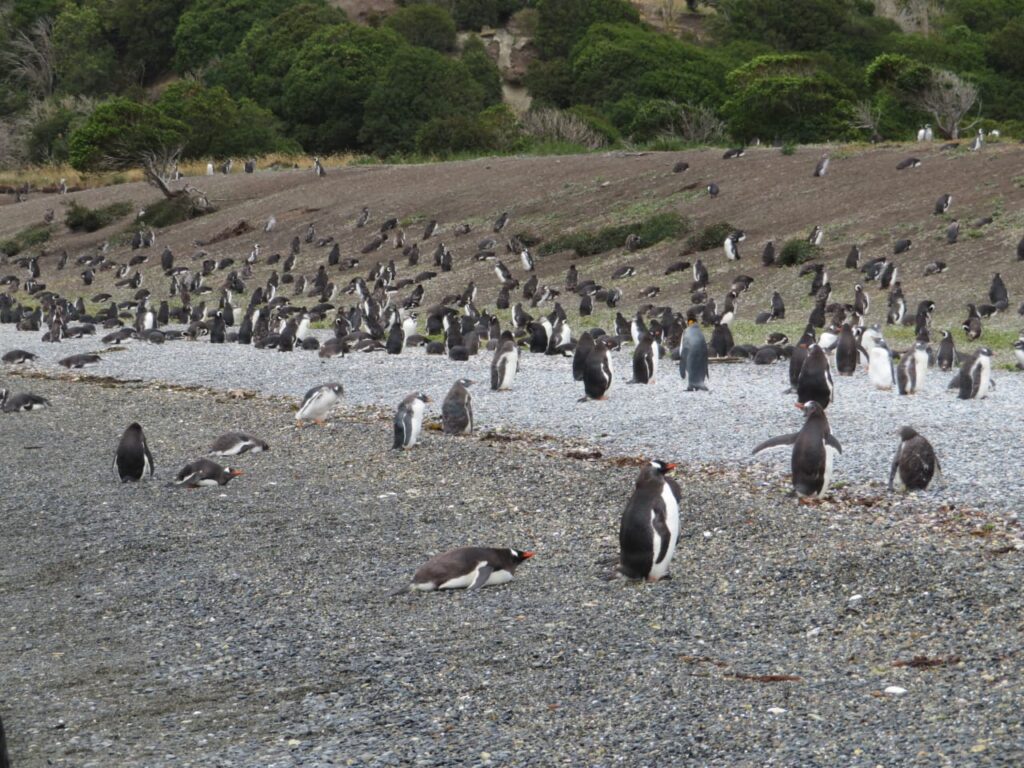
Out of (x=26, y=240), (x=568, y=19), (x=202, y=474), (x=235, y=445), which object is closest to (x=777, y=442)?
(x=202, y=474)

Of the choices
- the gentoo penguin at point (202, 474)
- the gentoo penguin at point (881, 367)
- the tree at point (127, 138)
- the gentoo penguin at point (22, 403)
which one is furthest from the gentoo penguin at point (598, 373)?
the tree at point (127, 138)

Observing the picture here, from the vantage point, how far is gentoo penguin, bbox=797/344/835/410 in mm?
13773

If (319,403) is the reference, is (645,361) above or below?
above

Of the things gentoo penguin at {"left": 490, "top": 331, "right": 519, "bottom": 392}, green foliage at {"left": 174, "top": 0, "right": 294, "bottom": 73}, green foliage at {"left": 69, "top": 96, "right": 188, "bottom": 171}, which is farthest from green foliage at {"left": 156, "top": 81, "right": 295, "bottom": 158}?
gentoo penguin at {"left": 490, "top": 331, "right": 519, "bottom": 392}

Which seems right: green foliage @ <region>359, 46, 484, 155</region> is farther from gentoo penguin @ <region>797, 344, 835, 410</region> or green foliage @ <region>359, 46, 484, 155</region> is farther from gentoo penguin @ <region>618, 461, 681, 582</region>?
gentoo penguin @ <region>618, 461, 681, 582</region>

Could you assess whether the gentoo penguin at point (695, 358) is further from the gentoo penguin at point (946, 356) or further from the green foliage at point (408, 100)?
the green foliage at point (408, 100)

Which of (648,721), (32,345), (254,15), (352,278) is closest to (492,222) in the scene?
(352,278)

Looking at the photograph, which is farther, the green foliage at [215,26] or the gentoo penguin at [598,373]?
the green foliage at [215,26]

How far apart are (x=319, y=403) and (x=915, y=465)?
24.6 ft

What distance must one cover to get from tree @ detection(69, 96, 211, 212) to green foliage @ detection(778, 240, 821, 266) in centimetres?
2815

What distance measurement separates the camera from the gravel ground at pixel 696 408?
11234 mm

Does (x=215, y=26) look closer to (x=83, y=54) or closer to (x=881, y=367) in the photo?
(x=83, y=54)

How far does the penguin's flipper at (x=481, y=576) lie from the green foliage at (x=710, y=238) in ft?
75.4

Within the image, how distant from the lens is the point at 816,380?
543 inches
